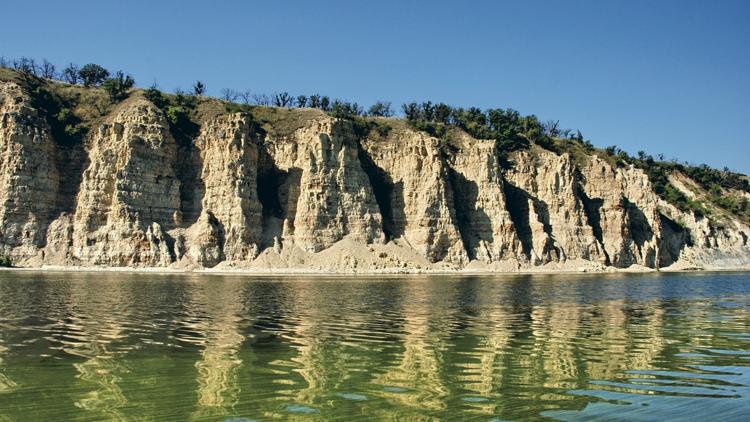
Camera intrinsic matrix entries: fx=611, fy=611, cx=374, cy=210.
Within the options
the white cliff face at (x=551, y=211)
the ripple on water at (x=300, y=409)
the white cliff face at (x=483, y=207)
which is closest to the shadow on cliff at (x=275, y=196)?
the white cliff face at (x=483, y=207)

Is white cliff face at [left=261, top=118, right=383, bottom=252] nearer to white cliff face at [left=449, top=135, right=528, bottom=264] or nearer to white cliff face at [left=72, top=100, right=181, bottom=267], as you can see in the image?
white cliff face at [left=72, top=100, right=181, bottom=267]

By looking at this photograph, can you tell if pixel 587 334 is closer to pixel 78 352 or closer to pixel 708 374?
pixel 708 374

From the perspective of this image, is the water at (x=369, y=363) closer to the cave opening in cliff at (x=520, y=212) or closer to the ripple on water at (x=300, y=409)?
the ripple on water at (x=300, y=409)

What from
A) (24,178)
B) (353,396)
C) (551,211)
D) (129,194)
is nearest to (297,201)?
(129,194)

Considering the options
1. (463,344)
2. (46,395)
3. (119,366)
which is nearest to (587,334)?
(463,344)

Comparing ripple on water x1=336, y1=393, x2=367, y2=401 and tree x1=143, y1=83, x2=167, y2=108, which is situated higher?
tree x1=143, y1=83, x2=167, y2=108

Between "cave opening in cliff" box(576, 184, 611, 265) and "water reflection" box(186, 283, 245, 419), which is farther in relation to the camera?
"cave opening in cliff" box(576, 184, 611, 265)

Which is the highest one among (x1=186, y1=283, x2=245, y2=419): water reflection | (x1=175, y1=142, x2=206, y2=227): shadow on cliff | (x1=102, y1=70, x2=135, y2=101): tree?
(x1=102, y1=70, x2=135, y2=101): tree

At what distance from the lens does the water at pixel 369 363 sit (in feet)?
33.8

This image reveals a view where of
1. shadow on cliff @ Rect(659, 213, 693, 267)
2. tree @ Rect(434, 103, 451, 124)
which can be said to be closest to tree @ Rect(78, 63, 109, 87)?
tree @ Rect(434, 103, 451, 124)

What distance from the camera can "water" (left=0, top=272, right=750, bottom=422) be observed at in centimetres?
1029

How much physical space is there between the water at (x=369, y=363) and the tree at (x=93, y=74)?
8703 centimetres

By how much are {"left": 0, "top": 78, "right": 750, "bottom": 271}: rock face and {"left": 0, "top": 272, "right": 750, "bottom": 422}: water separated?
5126 cm

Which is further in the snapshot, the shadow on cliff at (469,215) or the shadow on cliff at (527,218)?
the shadow on cliff at (527,218)
